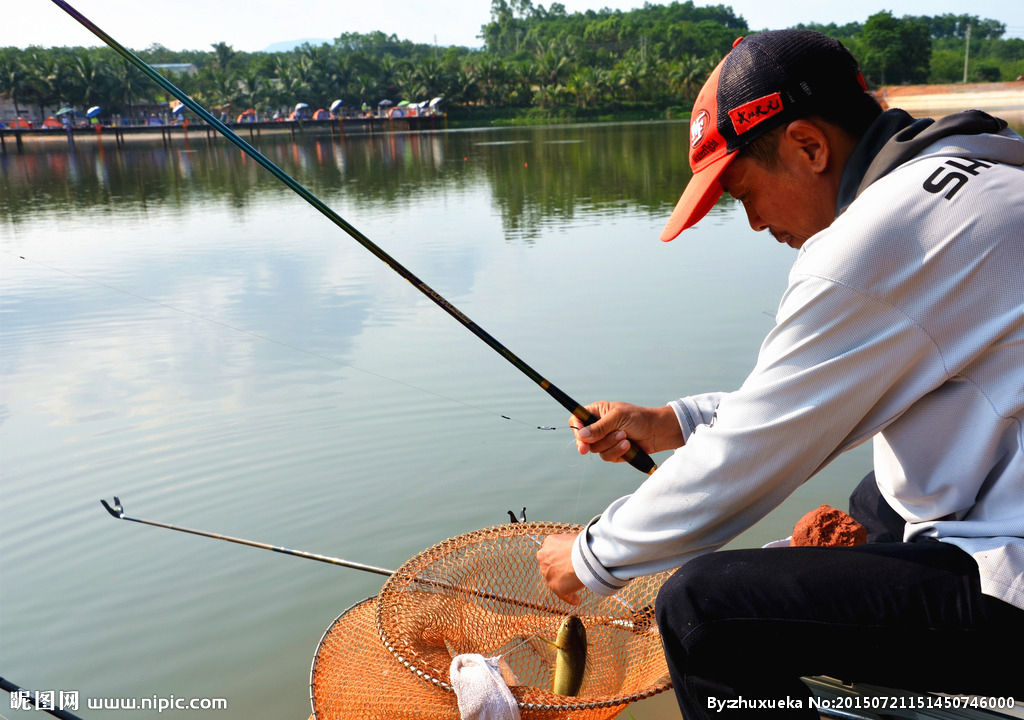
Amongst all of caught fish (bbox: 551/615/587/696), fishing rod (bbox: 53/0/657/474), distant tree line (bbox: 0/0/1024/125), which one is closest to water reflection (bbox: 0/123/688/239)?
fishing rod (bbox: 53/0/657/474)

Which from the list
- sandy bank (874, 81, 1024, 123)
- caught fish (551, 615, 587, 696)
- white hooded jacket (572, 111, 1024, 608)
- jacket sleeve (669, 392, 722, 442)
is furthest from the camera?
sandy bank (874, 81, 1024, 123)

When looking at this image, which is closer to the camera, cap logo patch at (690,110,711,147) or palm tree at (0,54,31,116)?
cap logo patch at (690,110,711,147)

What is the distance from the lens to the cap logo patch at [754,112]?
5.30 ft

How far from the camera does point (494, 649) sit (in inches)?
100.0

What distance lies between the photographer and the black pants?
4.71ft

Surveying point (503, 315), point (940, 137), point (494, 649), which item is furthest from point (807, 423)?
point (503, 315)

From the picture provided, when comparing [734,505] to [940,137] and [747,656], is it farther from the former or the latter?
[940,137]

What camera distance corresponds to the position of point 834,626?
1466 mm

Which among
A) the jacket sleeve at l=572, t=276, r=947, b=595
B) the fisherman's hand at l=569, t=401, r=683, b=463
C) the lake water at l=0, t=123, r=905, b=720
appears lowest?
the lake water at l=0, t=123, r=905, b=720

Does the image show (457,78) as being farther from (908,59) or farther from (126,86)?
(908,59)

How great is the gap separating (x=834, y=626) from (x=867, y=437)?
1.07ft

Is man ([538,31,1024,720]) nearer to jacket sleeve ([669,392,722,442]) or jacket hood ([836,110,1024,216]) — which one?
jacket hood ([836,110,1024,216])

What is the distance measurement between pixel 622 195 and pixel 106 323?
36.8 feet

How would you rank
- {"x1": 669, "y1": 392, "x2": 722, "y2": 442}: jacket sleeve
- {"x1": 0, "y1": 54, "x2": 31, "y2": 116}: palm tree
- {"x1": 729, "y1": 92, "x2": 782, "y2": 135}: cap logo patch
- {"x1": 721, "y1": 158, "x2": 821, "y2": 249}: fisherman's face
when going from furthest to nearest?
{"x1": 0, "y1": 54, "x2": 31, "y2": 116}: palm tree
{"x1": 669, "y1": 392, "x2": 722, "y2": 442}: jacket sleeve
{"x1": 721, "y1": 158, "x2": 821, "y2": 249}: fisherman's face
{"x1": 729, "y1": 92, "x2": 782, "y2": 135}: cap logo patch
